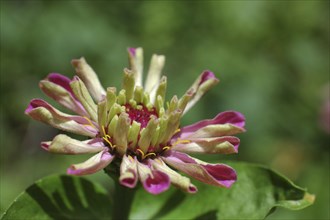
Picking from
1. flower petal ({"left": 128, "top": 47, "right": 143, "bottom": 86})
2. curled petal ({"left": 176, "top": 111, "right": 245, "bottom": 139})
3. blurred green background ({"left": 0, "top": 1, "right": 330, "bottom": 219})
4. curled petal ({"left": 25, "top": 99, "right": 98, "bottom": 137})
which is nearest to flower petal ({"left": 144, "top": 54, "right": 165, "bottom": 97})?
flower petal ({"left": 128, "top": 47, "right": 143, "bottom": 86})

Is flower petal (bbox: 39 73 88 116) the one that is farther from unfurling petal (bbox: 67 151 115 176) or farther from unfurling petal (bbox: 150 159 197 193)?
unfurling petal (bbox: 150 159 197 193)

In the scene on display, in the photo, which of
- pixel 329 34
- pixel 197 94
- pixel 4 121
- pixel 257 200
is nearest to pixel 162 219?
pixel 257 200

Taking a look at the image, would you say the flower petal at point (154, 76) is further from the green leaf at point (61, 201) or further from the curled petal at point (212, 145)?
the green leaf at point (61, 201)

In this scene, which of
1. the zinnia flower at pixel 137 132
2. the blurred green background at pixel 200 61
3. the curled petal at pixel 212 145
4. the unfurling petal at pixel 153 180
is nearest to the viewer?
the unfurling petal at pixel 153 180

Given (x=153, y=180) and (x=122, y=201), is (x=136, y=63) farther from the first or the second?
(x=153, y=180)

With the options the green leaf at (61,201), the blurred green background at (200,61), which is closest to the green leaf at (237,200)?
the green leaf at (61,201)

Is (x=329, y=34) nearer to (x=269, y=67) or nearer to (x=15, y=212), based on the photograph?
(x=269, y=67)
